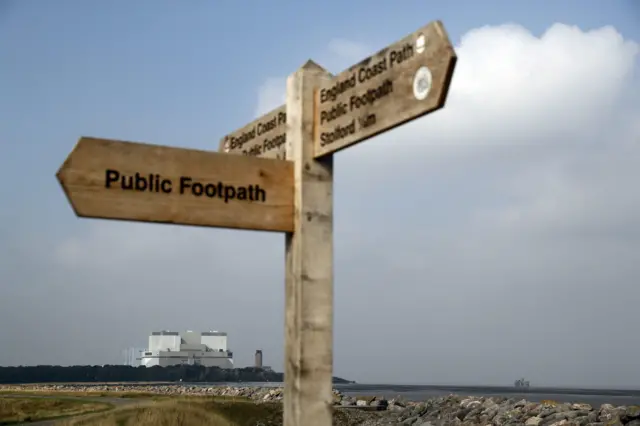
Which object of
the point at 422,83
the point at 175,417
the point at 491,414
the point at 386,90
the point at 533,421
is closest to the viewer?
the point at 422,83

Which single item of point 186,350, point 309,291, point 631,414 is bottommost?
point 631,414

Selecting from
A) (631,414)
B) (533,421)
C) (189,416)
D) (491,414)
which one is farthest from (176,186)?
(491,414)

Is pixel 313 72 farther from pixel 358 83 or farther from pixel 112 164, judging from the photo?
pixel 112 164

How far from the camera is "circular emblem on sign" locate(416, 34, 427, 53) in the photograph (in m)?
3.84

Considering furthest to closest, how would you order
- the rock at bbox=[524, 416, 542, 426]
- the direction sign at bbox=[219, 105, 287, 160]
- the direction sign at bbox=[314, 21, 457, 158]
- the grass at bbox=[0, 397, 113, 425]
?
the grass at bbox=[0, 397, 113, 425] < the rock at bbox=[524, 416, 542, 426] < the direction sign at bbox=[219, 105, 287, 160] < the direction sign at bbox=[314, 21, 457, 158]

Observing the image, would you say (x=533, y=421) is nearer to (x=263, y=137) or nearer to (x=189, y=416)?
(x=189, y=416)

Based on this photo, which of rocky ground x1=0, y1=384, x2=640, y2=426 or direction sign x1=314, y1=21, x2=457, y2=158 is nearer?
direction sign x1=314, y1=21, x2=457, y2=158

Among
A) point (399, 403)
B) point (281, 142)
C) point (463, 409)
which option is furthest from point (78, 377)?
point (281, 142)

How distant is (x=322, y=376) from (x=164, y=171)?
4.96ft

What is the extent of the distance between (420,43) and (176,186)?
5.27ft

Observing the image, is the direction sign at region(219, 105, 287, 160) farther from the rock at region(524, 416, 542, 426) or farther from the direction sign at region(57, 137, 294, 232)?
the rock at region(524, 416, 542, 426)

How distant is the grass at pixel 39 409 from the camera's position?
28.4 meters

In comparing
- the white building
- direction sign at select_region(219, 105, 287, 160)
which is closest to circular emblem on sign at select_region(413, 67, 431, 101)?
direction sign at select_region(219, 105, 287, 160)

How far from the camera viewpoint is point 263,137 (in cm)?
525
